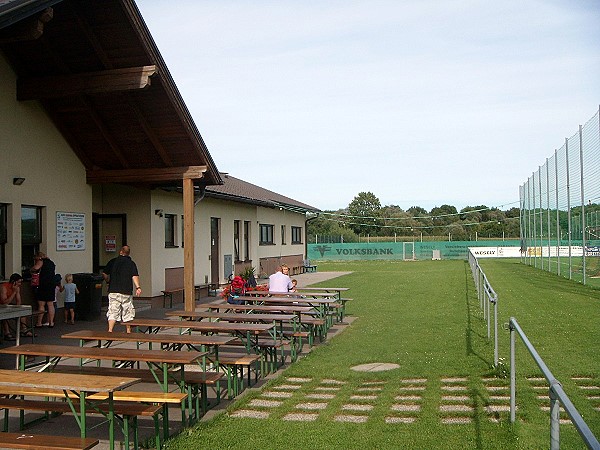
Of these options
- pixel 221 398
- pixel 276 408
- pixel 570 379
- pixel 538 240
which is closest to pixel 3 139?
pixel 221 398

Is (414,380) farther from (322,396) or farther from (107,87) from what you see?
(107,87)

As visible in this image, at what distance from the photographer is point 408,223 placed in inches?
3612

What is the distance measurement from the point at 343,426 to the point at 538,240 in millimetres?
34354

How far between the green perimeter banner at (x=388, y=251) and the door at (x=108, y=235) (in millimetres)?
41391

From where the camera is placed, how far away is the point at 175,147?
14.5m

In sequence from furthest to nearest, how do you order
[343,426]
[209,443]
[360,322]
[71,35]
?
1. [360,322]
2. [71,35]
3. [343,426]
4. [209,443]

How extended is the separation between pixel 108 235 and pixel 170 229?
90.6 inches

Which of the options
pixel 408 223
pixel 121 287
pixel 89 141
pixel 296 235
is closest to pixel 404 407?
pixel 121 287

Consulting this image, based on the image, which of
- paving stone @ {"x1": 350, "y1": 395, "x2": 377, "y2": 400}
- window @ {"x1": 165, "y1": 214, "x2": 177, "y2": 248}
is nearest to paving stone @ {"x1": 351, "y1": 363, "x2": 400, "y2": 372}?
paving stone @ {"x1": 350, "y1": 395, "x2": 377, "y2": 400}

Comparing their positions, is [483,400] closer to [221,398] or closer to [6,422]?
[221,398]

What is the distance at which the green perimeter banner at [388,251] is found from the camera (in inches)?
2354

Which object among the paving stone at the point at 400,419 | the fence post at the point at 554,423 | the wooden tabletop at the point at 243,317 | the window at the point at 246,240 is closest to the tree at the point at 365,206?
the window at the point at 246,240

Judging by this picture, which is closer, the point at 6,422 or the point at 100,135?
→ the point at 6,422

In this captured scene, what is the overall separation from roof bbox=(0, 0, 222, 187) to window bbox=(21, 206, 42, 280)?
188 centimetres
